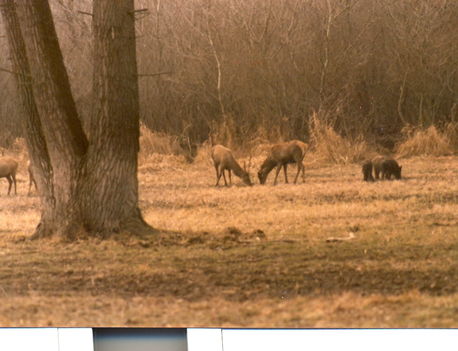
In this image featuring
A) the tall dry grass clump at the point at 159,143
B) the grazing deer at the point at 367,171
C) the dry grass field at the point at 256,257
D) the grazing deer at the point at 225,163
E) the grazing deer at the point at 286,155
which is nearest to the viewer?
the dry grass field at the point at 256,257

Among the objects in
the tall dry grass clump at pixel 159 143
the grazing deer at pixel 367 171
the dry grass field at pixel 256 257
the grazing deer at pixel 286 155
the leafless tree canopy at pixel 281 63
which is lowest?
the dry grass field at pixel 256 257

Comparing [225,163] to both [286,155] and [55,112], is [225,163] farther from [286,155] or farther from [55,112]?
[55,112]

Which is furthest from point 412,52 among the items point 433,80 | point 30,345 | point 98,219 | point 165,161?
point 30,345

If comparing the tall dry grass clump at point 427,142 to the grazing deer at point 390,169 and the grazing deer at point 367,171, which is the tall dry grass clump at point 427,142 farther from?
the grazing deer at point 367,171

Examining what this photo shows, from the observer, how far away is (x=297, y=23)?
19.8ft

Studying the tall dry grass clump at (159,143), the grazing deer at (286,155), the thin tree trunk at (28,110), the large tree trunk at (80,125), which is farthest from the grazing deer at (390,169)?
the thin tree trunk at (28,110)

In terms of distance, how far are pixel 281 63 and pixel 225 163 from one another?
719mm

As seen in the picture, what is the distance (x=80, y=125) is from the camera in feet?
20.7

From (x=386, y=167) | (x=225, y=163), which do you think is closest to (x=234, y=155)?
(x=225, y=163)

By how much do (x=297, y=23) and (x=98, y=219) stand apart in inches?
70.2

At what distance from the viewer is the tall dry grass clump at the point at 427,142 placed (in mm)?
5781

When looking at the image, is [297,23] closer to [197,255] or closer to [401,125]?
[401,125]

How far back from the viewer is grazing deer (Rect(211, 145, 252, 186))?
6.08 metres

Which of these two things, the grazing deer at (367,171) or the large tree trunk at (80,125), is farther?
the large tree trunk at (80,125)
